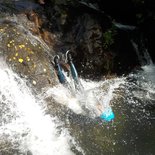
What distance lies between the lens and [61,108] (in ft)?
22.7

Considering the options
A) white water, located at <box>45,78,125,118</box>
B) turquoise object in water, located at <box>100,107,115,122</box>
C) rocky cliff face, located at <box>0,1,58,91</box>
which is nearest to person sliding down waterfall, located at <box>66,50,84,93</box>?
white water, located at <box>45,78,125,118</box>

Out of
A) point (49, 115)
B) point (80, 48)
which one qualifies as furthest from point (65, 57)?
point (49, 115)

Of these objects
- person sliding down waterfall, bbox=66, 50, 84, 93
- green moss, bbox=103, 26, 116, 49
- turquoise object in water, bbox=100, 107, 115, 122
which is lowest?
turquoise object in water, bbox=100, 107, 115, 122

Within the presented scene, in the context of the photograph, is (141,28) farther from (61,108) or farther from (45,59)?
(61,108)

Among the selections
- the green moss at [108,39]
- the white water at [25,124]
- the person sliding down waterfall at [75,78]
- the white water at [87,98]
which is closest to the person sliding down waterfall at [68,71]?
the person sliding down waterfall at [75,78]

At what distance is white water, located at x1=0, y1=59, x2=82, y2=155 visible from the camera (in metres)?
5.95

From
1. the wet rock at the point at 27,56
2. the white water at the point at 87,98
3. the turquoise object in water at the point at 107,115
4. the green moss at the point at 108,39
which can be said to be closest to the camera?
the turquoise object in water at the point at 107,115

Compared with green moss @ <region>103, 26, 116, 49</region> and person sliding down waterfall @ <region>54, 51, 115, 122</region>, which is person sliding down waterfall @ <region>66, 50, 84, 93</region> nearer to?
person sliding down waterfall @ <region>54, 51, 115, 122</region>

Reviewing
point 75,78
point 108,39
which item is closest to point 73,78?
A: point 75,78

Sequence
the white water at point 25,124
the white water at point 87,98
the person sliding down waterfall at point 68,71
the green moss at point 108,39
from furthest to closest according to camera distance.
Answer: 1. the green moss at point 108,39
2. the person sliding down waterfall at point 68,71
3. the white water at point 87,98
4. the white water at point 25,124

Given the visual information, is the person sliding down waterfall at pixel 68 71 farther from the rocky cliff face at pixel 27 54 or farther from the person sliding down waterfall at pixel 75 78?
the rocky cliff face at pixel 27 54

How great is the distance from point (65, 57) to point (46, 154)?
9.26 feet

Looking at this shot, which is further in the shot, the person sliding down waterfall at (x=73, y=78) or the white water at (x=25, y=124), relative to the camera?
the person sliding down waterfall at (x=73, y=78)

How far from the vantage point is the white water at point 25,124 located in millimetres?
5953
